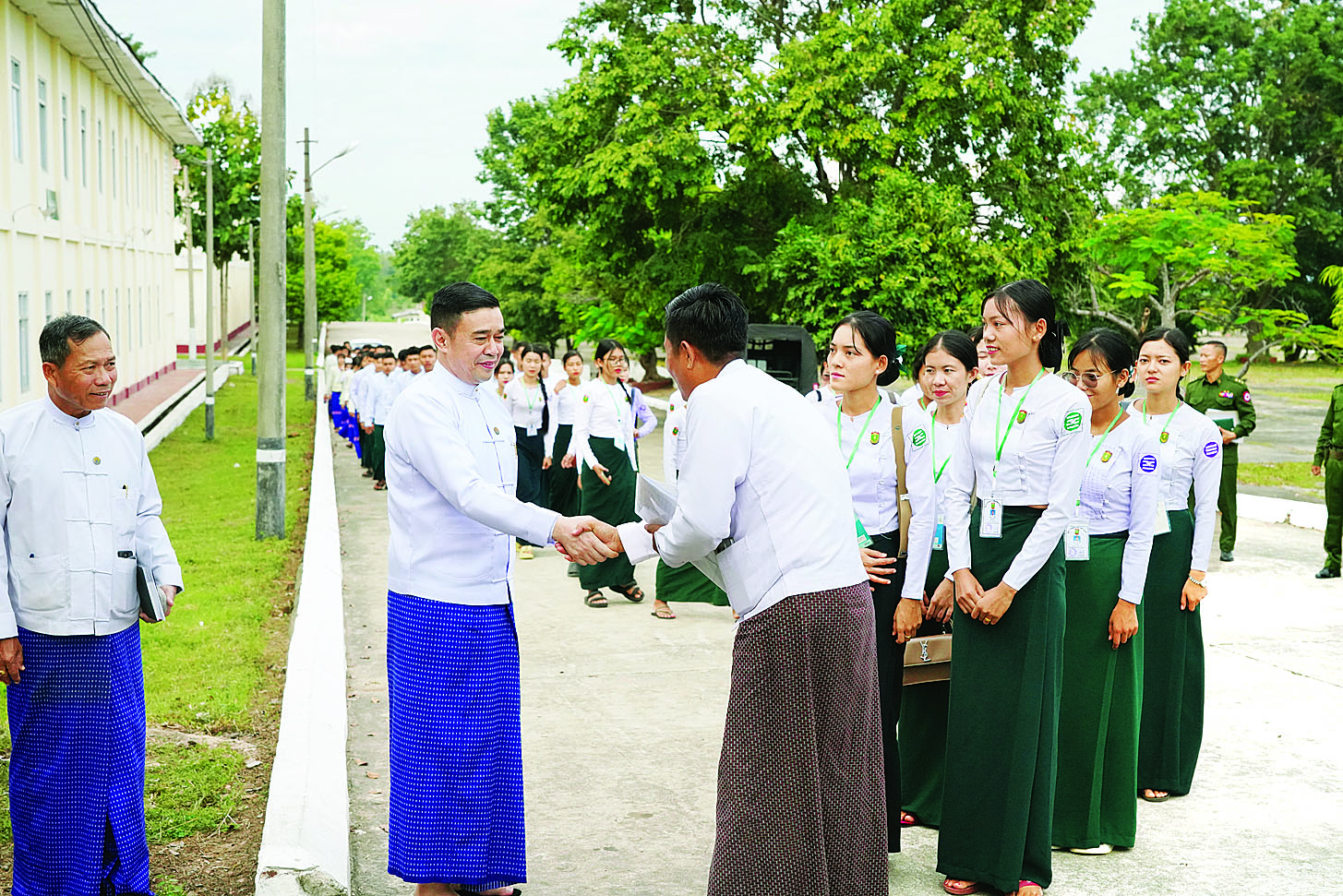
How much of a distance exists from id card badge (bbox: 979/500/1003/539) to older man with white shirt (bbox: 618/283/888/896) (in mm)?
1036

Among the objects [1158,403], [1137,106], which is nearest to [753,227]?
[1158,403]

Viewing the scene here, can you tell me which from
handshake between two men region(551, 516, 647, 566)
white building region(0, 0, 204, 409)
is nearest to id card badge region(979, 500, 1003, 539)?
handshake between two men region(551, 516, 647, 566)

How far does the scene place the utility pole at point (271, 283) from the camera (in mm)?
13125

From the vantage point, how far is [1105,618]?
506cm

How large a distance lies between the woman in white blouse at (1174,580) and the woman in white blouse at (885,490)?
55.2 inches

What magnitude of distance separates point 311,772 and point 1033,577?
2.73 metres

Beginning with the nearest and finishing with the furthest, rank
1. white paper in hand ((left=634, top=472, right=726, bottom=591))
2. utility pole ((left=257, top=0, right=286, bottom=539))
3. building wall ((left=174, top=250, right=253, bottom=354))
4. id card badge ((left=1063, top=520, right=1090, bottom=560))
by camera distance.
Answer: white paper in hand ((left=634, top=472, right=726, bottom=591)) < id card badge ((left=1063, top=520, right=1090, bottom=560)) < utility pole ((left=257, top=0, right=286, bottom=539)) < building wall ((left=174, top=250, right=253, bottom=354))

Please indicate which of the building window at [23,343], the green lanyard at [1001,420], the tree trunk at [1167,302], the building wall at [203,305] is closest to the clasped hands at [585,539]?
the green lanyard at [1001,420]

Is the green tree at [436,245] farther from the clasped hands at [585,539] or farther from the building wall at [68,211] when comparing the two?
the clasped hands at [585,539]

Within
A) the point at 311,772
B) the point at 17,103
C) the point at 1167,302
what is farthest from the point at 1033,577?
the point at 1167,302

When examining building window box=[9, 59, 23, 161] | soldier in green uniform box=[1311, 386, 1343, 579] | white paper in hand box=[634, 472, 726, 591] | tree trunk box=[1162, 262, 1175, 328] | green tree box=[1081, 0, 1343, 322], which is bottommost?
soldier in green uniform box=[1311, 386, 1343, 579]

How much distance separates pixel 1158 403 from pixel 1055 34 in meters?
17.4

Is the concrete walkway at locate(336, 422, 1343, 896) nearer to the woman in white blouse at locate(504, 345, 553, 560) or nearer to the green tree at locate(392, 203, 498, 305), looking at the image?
the woman in white blouse at locate(504, 345, 553, 560)

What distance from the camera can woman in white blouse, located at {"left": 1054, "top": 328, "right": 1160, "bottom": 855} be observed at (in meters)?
4.99
